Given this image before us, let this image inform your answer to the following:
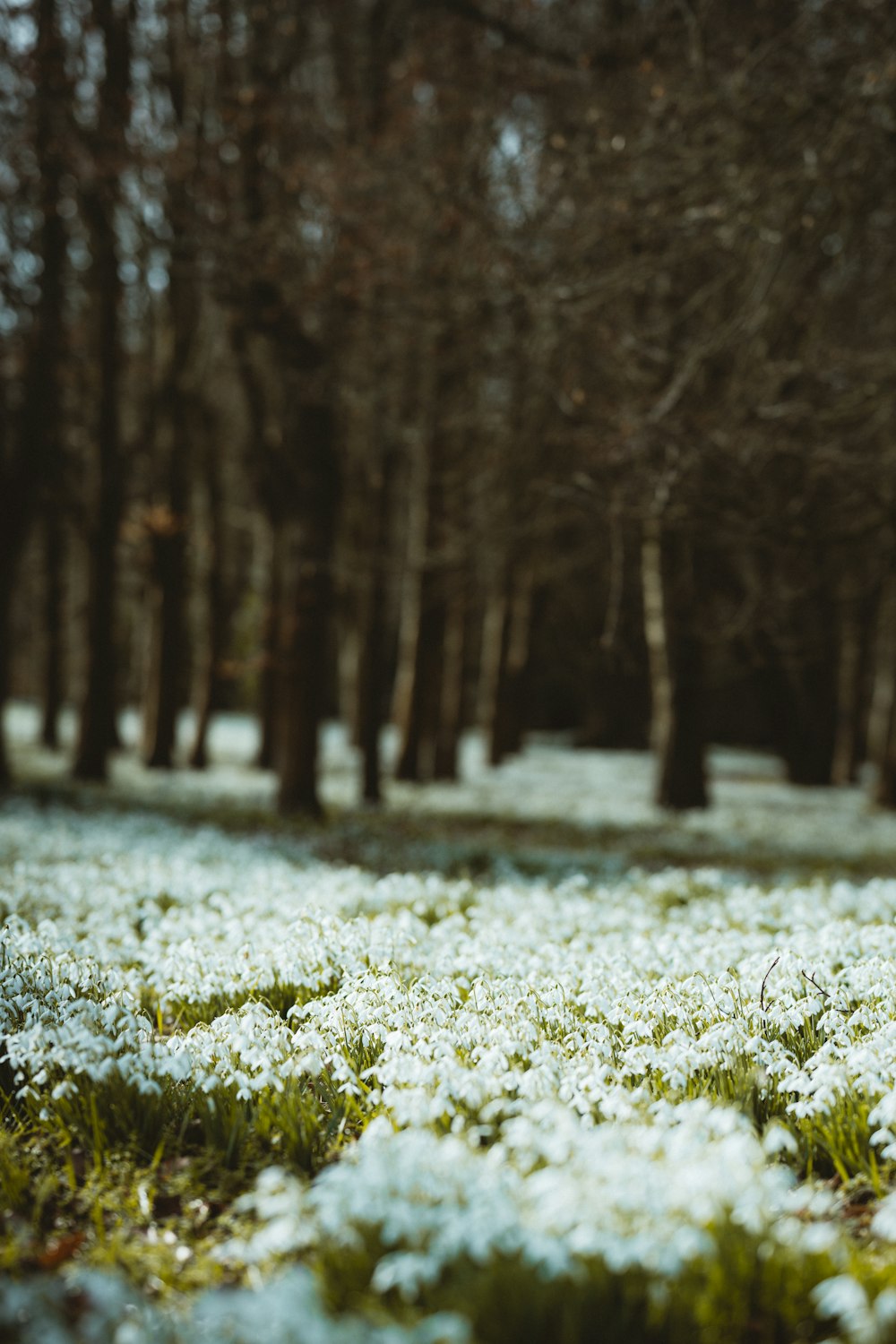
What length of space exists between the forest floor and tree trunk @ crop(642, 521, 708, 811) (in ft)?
24.4

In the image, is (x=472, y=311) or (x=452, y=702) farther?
(x=452, y=702)

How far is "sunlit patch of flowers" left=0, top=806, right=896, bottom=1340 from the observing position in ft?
8.17

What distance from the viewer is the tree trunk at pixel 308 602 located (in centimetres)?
1221

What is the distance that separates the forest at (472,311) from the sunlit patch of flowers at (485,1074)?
144 inches

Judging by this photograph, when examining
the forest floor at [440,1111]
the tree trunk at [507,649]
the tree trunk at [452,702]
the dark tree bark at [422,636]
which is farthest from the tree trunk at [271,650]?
the forest floor at [440,1111]

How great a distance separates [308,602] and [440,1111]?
955cm

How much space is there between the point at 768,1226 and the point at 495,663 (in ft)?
63.4

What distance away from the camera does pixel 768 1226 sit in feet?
8.55

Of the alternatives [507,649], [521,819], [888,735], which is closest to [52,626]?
[507,649]

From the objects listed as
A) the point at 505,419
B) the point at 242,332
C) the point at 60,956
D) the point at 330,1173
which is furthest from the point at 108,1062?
the point at 242,332

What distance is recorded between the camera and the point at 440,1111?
3.22m

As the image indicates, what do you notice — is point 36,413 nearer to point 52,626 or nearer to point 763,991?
point 52,626

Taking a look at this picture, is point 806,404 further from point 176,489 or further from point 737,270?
point 176,489

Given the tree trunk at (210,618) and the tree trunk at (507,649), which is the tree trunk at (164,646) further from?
the tree trunk at (507,649)
